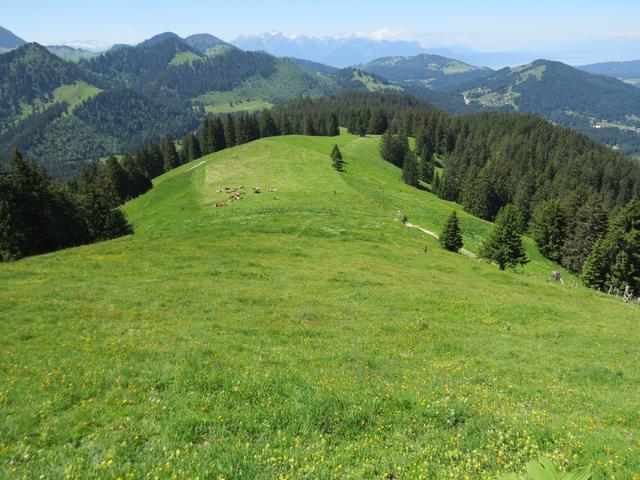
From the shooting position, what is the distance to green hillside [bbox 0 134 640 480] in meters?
8.23

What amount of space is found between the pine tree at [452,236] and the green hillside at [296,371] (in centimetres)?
1988

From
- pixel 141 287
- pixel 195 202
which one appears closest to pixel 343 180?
pixel 195 202

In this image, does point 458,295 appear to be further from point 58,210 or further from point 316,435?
point 58,210

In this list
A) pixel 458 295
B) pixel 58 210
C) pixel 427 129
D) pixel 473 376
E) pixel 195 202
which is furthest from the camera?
pixel 427 129

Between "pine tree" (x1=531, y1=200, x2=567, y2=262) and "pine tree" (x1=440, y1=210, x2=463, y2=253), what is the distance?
3735 centimetres

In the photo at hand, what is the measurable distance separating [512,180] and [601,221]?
64.0 m

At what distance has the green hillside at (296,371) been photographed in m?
8.23

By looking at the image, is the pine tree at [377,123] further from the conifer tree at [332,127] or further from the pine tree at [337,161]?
the pine tree at [337,161]

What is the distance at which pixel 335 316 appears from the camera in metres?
22.5

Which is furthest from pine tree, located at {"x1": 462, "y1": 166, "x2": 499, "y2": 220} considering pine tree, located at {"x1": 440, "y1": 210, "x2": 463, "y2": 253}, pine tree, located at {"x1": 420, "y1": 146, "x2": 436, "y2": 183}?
pine tree, located at {"x1": 440, "y1": 210, "x2": 463, "y2": 253}

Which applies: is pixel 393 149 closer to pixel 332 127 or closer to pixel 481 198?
pixel 481 198

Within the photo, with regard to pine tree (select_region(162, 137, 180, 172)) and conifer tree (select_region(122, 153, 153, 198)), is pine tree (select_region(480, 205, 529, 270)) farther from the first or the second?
pine tree (select_region(162, 137, 180, 172))

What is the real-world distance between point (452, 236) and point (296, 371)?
50.4 m

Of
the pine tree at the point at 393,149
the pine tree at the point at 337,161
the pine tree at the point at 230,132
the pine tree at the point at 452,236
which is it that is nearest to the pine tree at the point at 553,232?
the pine tree at the point at 452,236
